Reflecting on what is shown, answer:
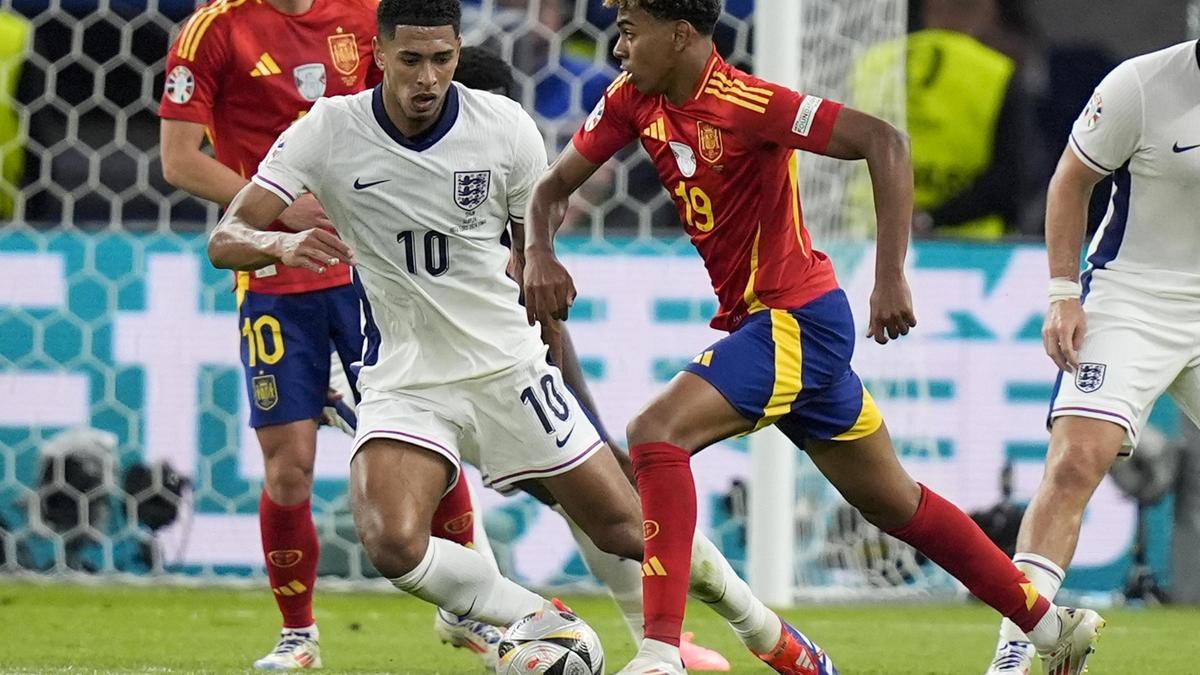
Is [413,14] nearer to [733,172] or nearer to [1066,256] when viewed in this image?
[733,172]

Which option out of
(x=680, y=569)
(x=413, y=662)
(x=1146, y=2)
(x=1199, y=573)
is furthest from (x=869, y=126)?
(x=1146, y=2)

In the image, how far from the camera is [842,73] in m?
7.59

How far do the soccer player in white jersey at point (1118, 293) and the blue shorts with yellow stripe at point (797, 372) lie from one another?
22.0 inches

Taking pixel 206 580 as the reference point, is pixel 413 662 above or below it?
above

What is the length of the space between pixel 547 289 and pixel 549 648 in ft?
2.58

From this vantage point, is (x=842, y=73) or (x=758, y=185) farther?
(x=842, y=73)

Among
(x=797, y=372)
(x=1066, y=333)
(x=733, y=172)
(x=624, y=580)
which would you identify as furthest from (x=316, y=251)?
(x=1066, y=333)

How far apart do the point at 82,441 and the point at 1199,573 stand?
173 inches

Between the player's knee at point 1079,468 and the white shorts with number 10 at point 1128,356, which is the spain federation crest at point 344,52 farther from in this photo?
the player's knee at point 1079,468

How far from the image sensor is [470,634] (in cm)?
512

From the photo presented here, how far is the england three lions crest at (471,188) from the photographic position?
4520 mm

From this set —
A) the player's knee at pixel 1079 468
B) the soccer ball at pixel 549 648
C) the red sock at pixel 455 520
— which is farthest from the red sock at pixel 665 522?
the red sock at pixel 455 520

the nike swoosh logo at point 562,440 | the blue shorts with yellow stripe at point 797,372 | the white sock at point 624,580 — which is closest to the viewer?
the blue shorts with yellow stripe at point 797,372

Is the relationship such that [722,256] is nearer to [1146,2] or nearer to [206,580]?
[206,580]
